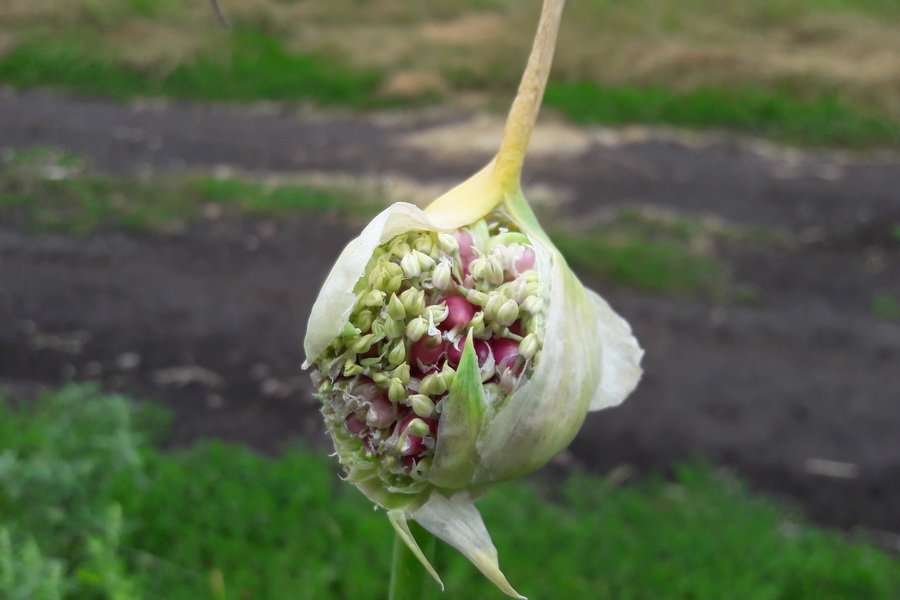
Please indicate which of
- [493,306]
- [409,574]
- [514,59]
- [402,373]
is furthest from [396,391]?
[514,59]

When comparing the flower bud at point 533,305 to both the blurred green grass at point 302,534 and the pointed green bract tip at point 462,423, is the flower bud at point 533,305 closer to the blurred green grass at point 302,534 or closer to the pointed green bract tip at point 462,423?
the pointed green bract tip at point 462,423

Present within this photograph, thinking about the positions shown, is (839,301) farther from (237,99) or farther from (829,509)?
(237,99)

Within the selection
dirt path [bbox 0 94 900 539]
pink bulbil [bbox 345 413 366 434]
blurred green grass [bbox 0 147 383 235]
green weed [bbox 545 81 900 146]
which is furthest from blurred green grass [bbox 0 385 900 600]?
green weed [bbox 545 81 900 146]

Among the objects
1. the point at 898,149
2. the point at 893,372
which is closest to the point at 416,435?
the point at 893,372

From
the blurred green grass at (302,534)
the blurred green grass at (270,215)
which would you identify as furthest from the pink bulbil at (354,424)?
the blurred green grass at (270,215)

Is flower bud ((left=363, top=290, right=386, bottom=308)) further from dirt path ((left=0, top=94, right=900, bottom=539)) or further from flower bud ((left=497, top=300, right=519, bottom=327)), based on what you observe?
dirt path ((left=0, top=94, right=900, bottom=539))

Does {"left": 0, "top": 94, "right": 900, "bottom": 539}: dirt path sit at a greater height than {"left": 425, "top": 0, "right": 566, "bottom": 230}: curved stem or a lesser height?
lesser

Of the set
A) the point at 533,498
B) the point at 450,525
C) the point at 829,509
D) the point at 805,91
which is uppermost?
the point at 450,525

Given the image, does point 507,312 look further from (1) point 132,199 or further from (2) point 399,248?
(1) point 132,199
